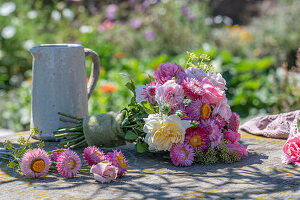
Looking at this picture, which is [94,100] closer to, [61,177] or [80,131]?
[80,131]

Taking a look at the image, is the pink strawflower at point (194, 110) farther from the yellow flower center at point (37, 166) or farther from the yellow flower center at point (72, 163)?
the yellow flower center at point (37, 166)

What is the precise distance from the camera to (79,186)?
1.38 meters

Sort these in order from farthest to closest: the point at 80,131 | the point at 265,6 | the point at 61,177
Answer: the point at 265,6 < the point at 80,131 < the point at 61,177

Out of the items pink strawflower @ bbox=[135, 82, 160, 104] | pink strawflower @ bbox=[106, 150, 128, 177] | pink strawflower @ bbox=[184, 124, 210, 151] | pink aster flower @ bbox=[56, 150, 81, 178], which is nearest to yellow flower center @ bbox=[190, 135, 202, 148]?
pink strawflower @ bbox=[184, 124, 210, 151]

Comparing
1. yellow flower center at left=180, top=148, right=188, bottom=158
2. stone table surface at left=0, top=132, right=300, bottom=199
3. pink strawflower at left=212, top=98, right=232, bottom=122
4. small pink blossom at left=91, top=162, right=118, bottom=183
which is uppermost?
pink strawflower at left=212, top=98, right=232, bottom=122

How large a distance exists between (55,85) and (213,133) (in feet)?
2.64

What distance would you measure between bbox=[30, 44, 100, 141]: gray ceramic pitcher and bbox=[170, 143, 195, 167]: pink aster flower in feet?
2.12

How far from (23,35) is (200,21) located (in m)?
2.51

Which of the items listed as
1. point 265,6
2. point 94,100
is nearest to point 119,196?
point 94,100

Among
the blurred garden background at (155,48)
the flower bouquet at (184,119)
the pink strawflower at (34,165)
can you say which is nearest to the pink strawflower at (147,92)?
the flower bouquet at (184,119)

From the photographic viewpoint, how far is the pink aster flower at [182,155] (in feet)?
5.24

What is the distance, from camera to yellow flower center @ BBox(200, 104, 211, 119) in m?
1.69

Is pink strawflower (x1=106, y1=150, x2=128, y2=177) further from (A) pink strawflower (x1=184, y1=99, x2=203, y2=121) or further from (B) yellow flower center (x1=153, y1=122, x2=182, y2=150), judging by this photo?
(A) pink strawflower (x1=184, y1=99, x2=203, y2=121)

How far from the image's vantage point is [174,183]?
1.39 meters
